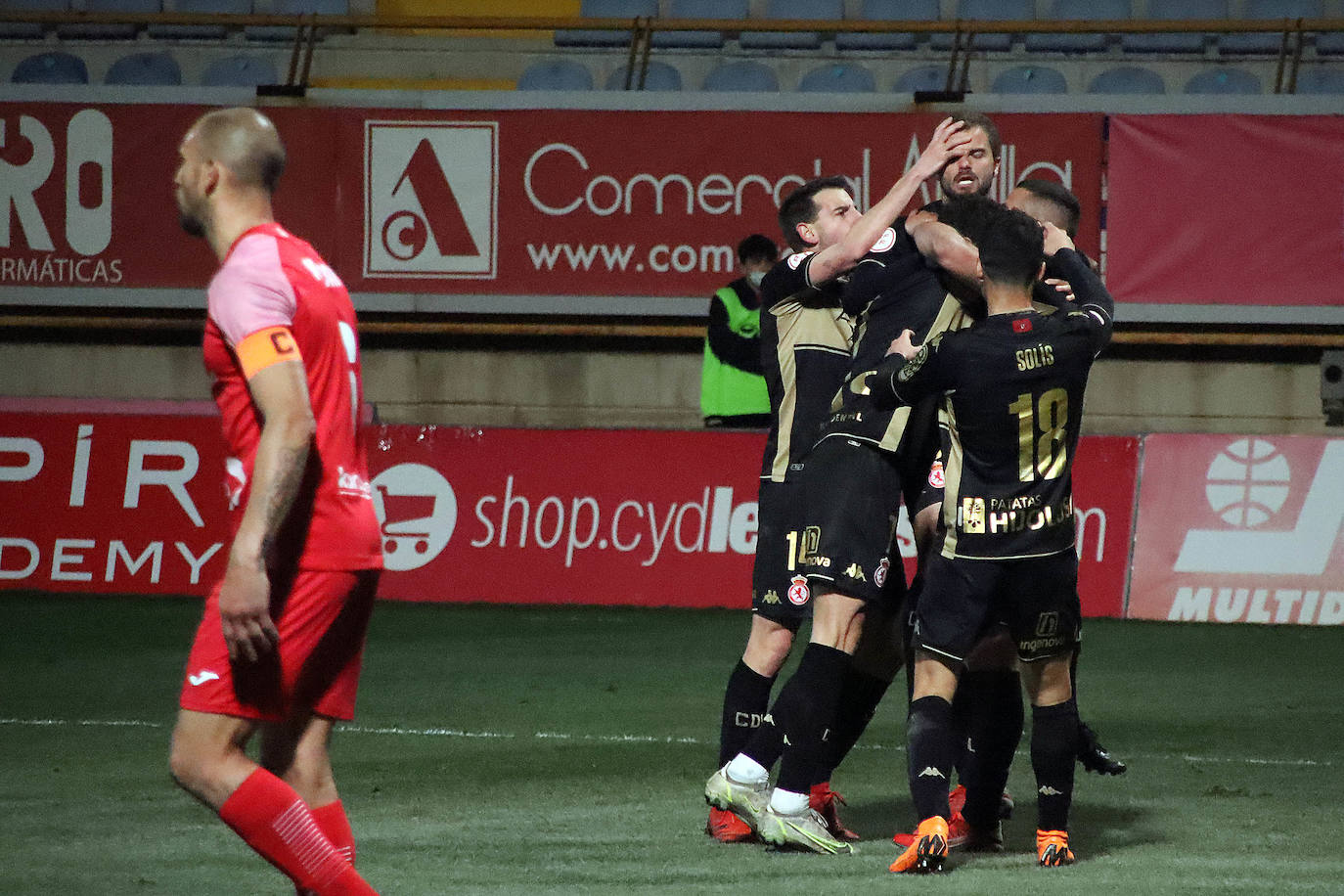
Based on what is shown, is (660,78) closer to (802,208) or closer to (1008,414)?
(802,208)

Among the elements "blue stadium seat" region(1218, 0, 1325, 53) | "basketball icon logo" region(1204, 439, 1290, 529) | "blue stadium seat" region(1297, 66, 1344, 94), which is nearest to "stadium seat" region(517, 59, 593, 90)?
"blue stadium seat" region(1218, 0, 1325, 53)

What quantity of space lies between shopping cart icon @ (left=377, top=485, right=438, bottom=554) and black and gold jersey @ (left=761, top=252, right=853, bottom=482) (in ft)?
21.0

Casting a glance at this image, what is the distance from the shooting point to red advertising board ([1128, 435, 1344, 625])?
36.8 ft

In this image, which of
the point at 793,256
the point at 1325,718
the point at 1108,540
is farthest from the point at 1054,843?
the point at 1108,540

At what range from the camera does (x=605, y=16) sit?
17.1 meters

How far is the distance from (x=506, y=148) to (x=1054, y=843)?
1075 cm

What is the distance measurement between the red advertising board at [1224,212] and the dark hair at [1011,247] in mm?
9933

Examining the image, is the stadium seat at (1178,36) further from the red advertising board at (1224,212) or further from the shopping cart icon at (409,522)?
the shopping cart icon at (409,522)

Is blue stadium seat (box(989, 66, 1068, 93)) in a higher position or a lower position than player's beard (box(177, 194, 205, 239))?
higher

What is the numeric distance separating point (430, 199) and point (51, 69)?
419 cm

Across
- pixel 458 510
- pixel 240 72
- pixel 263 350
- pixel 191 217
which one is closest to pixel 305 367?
pixel 263 350

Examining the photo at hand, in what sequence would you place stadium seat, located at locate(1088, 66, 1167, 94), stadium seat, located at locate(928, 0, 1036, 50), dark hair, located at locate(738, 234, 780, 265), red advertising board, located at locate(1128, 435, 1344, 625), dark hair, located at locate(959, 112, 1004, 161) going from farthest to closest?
stadium seat, located at locate(928, 0, 1036, 50), stadium seat, located at locate(1088, 66, 1167, 94), dark hair, located at locate(738, 234, 780, 265), red advertising board, located at locate(1128, 435, 1344, 625), dark hair, located at locate(959, 112, 1004, 161)

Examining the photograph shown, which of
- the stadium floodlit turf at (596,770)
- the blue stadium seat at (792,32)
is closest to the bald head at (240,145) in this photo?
the stadium floodlit turf at (596,770)

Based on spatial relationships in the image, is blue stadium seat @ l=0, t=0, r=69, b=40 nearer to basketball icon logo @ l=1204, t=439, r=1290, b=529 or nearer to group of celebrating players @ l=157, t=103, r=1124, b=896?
basketball icon logo @ l=1204, t=439, r=1290, b=529
